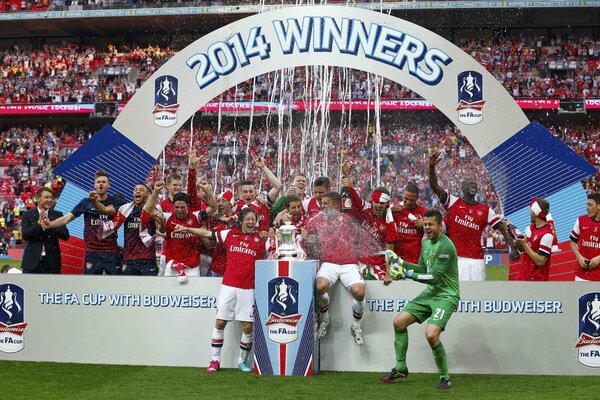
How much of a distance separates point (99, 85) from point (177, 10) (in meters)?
4.63

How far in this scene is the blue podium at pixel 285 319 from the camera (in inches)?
337

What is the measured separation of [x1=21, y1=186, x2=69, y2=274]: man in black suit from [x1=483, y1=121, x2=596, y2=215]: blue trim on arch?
5067mm

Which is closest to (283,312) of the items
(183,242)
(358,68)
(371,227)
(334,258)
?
(334,258)

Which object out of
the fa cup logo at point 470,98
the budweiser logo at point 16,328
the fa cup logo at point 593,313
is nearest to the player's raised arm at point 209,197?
the budweiser logo at point 16,328

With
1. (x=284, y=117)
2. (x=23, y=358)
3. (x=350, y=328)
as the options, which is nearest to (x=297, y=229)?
(x=350, y=328)

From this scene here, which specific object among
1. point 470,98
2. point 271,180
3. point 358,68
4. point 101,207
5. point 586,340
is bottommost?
point 586,340

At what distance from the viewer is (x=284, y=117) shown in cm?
3584

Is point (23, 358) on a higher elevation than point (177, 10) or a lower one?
lower

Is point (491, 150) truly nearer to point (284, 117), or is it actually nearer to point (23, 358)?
point (23, 358)

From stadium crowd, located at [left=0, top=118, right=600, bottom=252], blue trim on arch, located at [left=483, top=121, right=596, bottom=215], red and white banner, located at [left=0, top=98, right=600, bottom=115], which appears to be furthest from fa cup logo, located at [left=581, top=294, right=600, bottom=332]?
red and white banner, located at [left=0, top=98, right=600, bottom=115]

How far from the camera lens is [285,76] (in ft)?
121

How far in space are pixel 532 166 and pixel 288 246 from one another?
340cm

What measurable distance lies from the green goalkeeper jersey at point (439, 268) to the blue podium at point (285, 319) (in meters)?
1.06

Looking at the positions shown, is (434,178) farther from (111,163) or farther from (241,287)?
(111,163)
